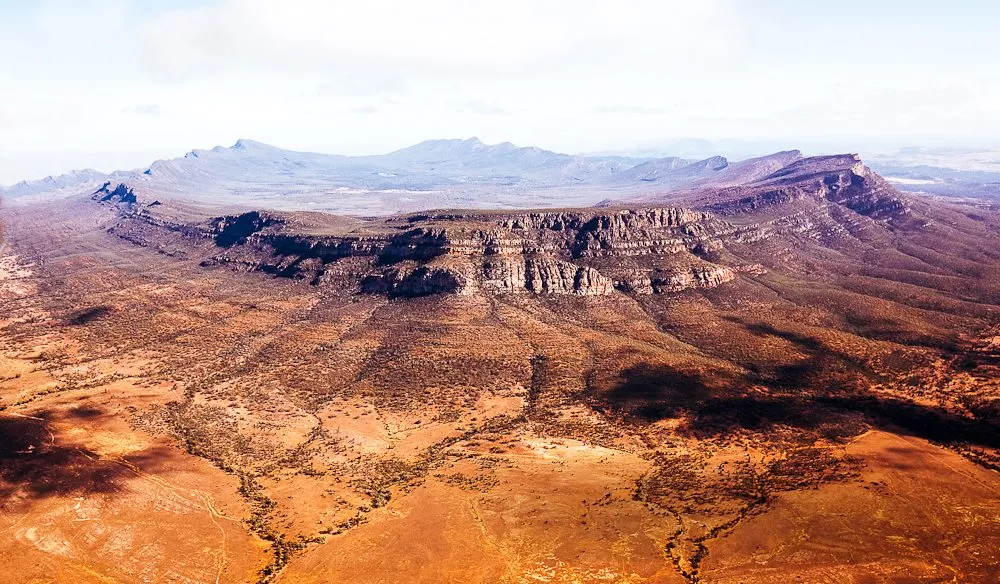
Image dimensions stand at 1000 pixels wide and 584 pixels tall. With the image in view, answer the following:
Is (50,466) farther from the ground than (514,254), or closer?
closer

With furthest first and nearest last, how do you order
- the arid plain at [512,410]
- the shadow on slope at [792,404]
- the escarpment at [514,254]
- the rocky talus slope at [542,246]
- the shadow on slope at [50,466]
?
the rocky talus slope at [542,246] < the escarpment at [514,254] < the shadow on slope at [792,404] < the shadow on slope at [50,466] < the arid plain at [512,410]

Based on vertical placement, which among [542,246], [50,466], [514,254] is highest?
[542,246]

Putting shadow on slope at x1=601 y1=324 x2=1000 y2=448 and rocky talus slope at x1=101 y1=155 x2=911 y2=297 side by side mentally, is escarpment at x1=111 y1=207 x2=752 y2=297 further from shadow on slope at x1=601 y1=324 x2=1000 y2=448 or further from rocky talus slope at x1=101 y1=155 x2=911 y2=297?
shadow on slope at x1=601 y1=324 x2=1000 y2=448

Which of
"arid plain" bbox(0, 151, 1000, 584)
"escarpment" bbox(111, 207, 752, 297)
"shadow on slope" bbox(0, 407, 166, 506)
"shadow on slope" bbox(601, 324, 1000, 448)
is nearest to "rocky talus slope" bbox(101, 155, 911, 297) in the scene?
"escarpment" bbox(111, 207, 752, 297)

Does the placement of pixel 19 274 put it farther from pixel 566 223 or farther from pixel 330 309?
pixel 566 223

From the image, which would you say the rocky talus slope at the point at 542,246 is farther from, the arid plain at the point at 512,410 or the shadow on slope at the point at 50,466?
the shadow on slope at the point at 50,466

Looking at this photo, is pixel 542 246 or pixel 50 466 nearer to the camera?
pixel 50 466

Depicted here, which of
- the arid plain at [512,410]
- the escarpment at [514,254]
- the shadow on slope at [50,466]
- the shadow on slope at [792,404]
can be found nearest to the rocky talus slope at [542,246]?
the escarpment at [514,254]

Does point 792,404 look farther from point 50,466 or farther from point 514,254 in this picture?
point 50,466

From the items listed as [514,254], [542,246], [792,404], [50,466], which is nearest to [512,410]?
[792,404]
